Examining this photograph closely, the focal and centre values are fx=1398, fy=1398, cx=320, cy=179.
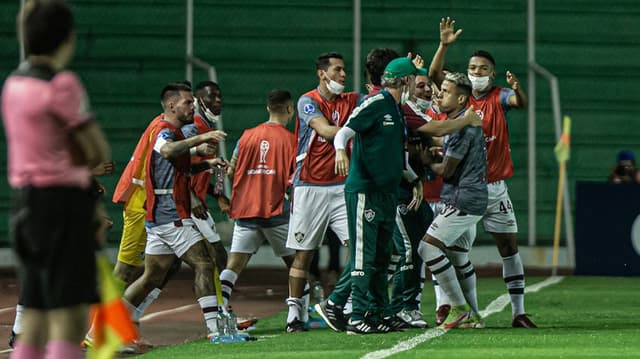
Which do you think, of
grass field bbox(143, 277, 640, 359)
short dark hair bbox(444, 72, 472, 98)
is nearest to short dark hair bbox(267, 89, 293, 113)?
short dark hair bbox(444, 72, 472, 98)

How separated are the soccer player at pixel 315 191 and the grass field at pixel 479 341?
0.50 meters

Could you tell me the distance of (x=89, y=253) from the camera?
6.14 meters

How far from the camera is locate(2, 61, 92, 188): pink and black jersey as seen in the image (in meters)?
5.96

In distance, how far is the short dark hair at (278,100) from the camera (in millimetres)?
12961

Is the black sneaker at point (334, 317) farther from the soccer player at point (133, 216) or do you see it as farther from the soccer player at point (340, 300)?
the soccer player at point (133, 216)

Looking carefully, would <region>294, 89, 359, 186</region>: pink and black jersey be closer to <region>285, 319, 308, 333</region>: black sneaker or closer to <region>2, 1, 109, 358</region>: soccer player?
<region>285, 319, 308, 333</region>: black sneaker

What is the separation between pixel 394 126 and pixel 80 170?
4804mm

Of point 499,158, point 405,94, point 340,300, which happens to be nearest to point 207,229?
point 340,300

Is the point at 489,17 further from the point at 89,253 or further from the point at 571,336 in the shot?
the point at 89,253

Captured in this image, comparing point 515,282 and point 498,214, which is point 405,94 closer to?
point 498,214

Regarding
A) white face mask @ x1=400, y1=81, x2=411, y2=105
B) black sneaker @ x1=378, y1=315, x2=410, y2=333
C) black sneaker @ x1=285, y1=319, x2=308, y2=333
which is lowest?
black sneaker @ x1=285, y1=319, x2=308, y2=333

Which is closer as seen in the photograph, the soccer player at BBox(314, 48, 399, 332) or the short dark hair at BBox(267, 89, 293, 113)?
the soccer player at BBox(314, 48, 399, 332)

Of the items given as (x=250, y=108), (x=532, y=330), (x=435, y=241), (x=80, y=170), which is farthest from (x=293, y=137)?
(x=250, y=108)

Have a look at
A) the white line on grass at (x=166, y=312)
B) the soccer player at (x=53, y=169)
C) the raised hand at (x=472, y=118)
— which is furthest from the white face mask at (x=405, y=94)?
the soccer player at (x=53, y=169)
